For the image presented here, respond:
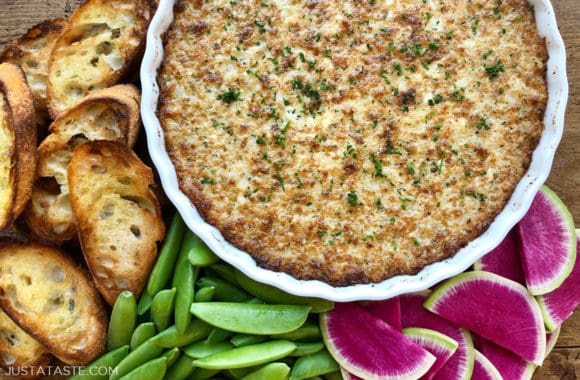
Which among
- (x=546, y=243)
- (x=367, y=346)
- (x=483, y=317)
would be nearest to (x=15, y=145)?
(x=367, y=346)

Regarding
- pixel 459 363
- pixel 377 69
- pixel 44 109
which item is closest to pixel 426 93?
pixel 377 69

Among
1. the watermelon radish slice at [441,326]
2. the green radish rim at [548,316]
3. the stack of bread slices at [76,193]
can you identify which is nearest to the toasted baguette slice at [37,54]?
the stack of bread slices at [76,193]

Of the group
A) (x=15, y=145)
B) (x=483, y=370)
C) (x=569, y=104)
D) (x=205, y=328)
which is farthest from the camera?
(x=569, y=104)

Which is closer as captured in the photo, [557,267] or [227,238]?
[227,238]

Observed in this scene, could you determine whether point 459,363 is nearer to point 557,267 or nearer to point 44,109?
point 557,267

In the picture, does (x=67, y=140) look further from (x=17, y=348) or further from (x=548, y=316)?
(x=548, y=316)

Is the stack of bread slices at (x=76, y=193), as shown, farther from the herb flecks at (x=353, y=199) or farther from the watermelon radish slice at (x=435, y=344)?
the watermelon radish slice at (x=435, y=344)
